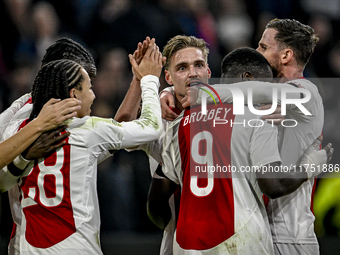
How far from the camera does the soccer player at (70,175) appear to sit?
2.07 m

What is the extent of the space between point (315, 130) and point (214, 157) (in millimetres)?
856

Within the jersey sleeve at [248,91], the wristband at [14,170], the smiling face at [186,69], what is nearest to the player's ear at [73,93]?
the wristband at [14,170]

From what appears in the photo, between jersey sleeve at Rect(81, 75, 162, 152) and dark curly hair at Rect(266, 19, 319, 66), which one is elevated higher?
dark curly hair at Rect(266, 19, 319, 66)

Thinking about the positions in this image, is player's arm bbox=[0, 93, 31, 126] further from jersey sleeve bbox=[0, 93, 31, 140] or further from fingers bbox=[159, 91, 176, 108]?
fingers bbox=[159, 91, 176, 108]

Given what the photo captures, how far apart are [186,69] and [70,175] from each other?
52.9 inches

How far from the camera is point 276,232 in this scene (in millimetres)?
2438

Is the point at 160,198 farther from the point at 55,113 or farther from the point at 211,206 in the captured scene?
the point at 55,113

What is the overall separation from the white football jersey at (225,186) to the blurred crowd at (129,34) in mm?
2336

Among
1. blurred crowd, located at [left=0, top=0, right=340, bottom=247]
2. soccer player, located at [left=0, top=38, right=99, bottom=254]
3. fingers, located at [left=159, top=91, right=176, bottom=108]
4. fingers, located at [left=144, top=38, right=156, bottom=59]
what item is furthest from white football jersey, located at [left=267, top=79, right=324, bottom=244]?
blurred crowd, located at [left=0, top=0, right=340, bottom=247]

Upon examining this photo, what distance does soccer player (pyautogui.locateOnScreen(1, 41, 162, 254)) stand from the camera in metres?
2.07

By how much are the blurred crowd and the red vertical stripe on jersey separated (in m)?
2.32

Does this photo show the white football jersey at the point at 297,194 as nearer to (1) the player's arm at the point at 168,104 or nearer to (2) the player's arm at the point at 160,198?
(2) the player's arm at the point at 160,198

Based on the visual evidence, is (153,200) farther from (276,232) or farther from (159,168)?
(276,232)

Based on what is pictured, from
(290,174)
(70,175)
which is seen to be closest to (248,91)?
(290,174)
